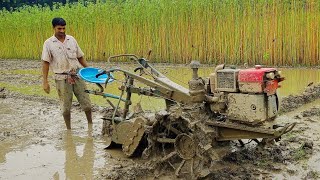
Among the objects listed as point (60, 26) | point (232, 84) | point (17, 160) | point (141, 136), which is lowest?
point (17, 160)

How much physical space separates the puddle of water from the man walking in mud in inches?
30.3

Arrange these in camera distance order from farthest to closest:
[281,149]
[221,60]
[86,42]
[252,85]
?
1. [86,42]
2. [221,60]
3. [281,149]
4. [252,85]

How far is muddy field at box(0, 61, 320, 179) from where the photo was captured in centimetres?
464

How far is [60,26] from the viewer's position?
21.4 ft

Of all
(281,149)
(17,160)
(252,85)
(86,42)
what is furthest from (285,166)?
(86,42)

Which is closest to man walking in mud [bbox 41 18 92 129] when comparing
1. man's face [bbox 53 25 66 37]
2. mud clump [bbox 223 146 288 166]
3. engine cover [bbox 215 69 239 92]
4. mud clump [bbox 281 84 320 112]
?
man's face [bbox 53 25 66 37]

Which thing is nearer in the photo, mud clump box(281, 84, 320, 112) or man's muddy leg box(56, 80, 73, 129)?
man's muddy leg box(56, 80, 73, 129)

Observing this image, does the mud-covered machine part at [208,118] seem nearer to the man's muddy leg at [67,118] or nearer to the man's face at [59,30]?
the man's muddy leg at [67,118]

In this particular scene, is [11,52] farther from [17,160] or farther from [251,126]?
[251,126]

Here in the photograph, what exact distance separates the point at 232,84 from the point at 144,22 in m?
10.9

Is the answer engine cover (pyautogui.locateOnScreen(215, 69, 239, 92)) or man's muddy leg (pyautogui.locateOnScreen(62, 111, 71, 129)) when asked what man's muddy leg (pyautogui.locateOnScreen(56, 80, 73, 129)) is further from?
engine cover (pyautogui.locateOnScreen(215, 69, 239, 92))

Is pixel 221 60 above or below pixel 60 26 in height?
below

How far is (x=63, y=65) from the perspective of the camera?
6656mm

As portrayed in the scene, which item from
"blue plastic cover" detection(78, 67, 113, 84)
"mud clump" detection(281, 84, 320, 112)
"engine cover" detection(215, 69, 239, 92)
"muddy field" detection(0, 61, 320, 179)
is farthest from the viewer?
"mud clump" detection(281, 84, 320, 112)
